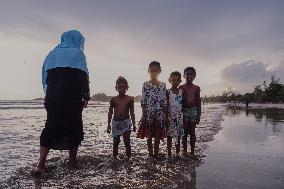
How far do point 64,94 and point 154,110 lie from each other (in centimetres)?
194

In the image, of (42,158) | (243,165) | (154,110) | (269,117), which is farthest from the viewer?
(269,117)

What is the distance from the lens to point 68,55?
552cm

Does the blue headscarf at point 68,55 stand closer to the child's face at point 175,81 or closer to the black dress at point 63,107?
the black dress at point 63,107

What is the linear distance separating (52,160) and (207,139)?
4.68 meters

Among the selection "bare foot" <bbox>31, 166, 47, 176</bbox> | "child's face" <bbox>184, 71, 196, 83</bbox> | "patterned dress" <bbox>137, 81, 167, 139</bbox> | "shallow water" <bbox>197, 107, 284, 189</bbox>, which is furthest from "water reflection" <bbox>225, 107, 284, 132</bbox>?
"bare foot" <bbox>31, 166, 47, 176</bbox>

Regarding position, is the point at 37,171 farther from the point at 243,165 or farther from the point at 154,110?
the point at 243,165

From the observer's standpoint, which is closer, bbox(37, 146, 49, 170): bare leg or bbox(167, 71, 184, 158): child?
bbox(37, 146, 49, 170): bare leg

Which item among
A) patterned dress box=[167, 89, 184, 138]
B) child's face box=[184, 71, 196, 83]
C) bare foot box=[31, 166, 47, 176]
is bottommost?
bare foot box=[31, 166, 47, 176]

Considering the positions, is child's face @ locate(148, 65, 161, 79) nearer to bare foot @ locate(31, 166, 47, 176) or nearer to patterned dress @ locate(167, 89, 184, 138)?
patterned dress @ locate(167, 89, 184, 138)

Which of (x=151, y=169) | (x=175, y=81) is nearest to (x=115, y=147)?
(x=151, y=169)

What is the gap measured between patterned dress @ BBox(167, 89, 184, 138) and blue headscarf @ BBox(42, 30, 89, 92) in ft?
6.63

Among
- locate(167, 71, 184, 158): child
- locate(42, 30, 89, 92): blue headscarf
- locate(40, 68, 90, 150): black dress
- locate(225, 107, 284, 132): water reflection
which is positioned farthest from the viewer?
locate(225, 107, 284, 132): water reflection

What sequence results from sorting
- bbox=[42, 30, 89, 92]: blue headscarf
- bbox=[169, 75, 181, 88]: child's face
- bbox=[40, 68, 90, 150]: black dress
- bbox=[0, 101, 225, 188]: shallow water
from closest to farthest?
bbox=[0, 101, 225, 188]: shallow water < bbox=[40, 68, 90, 150]: black dress < bbox=[42, 30, 89, 92]: blue headscarf < bbox=[169, 75, 181, 88]: child's face

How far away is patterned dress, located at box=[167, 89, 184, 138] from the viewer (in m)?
6.96
